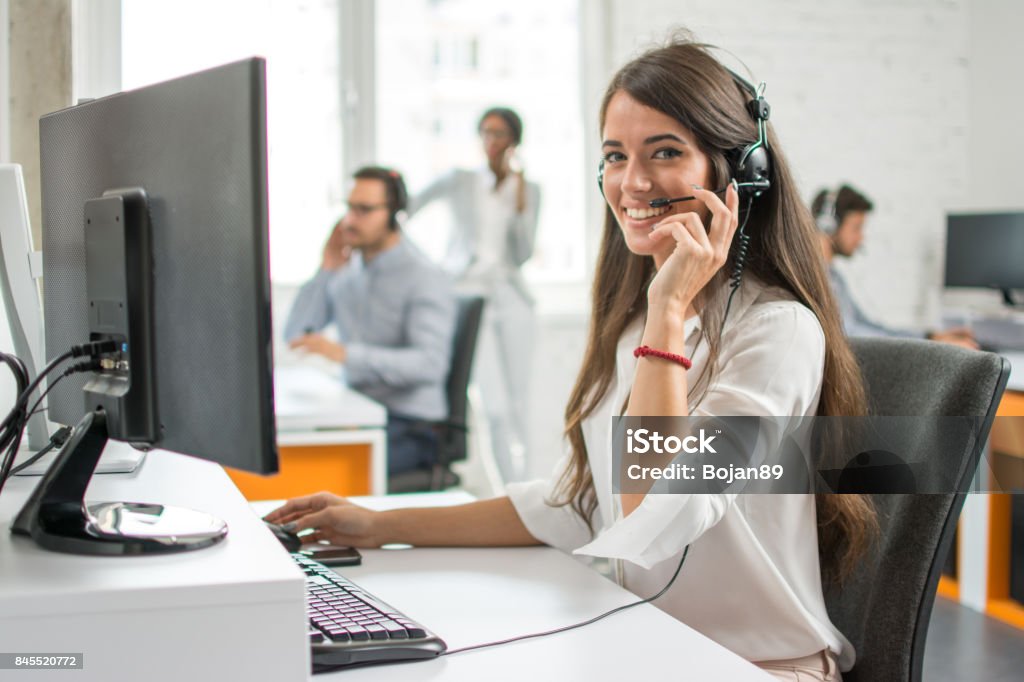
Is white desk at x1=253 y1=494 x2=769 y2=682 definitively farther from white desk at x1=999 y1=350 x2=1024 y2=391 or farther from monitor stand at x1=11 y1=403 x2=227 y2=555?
white desk at x1=999 y1=350 x2=1024 y2=391

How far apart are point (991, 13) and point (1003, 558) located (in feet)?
10.4

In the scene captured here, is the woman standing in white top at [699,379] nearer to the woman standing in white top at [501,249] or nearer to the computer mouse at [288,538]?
the computer mouse at [288,538]

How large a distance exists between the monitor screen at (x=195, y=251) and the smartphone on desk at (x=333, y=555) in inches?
13.8

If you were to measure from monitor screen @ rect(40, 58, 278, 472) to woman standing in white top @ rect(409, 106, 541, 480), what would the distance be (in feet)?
10.4

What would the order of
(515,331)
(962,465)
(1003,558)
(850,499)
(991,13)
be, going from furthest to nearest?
1. (991,13)
2. (515,331)
3. (1003,558)
4. (850,499)
5. (962,465)

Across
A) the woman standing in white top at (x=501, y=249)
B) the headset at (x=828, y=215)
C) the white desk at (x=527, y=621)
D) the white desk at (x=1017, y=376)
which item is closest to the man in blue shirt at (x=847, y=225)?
the headset at (x=828, y=215)

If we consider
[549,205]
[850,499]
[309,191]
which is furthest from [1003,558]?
[309,191]

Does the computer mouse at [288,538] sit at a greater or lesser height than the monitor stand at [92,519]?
lesser

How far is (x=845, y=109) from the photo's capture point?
491 cm

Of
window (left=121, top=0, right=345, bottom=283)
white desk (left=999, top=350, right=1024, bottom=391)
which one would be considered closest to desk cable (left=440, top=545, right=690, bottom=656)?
white desk (left=999, top=350, right=1024, bottom=391)

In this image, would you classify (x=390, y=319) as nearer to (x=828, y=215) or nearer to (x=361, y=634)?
(x=828, y=215)

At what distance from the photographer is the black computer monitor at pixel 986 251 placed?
438cm

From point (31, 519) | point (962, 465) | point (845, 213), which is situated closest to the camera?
point (31, 519)

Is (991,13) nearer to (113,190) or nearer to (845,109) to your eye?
(845,109)
